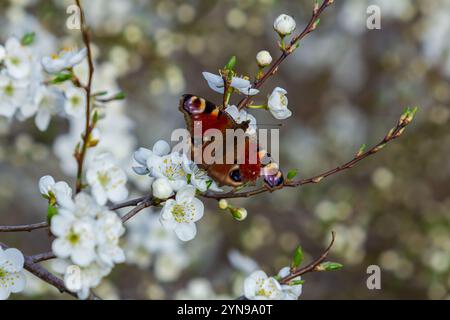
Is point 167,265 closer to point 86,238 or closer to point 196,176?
point 196,176

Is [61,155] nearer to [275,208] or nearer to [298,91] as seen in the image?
[275,208]

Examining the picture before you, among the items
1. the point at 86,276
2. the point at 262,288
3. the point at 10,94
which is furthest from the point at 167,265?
the point at 86,276

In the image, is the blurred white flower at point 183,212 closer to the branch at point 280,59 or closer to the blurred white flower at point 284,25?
the branch at point 280,59

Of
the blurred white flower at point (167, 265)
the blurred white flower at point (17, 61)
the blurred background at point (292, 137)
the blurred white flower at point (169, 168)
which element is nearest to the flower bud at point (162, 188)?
the blurred white flower at point (169, 168)

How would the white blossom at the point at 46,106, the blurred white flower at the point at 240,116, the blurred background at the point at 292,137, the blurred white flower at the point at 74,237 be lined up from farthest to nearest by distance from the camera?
the blurred background at the point at 292,137, the white blossom at the point at 46,106, the blurred white flower at the point at 240,116, the blurred white flower at the point at 74,237

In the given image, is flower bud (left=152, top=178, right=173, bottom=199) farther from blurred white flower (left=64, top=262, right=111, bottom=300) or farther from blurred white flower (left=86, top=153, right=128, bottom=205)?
blurred white flower (left=64, top=262, right=111, bottom=300)

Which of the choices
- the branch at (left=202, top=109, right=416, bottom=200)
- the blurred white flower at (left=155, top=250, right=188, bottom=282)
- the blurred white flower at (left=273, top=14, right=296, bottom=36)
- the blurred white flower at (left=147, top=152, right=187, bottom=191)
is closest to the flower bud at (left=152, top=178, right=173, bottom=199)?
the blurred white flower at (left=147, top=152, right=187, bottom=191)

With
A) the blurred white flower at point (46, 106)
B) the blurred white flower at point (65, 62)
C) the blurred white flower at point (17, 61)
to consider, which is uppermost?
the blurred white flower at point (17, 61)
